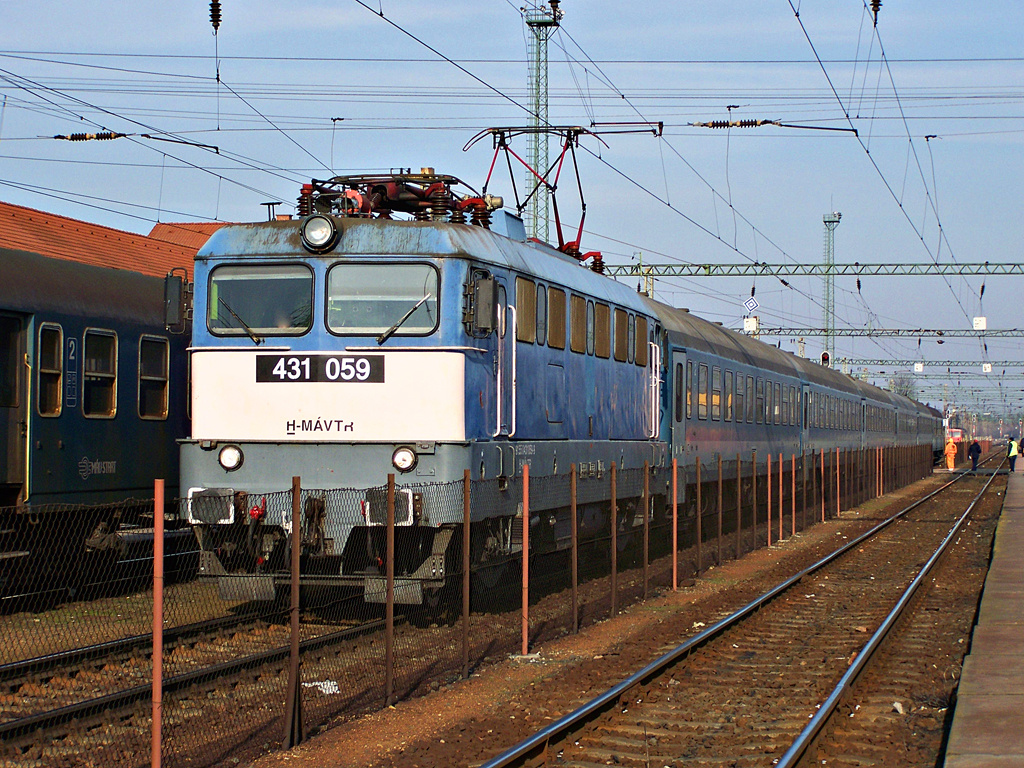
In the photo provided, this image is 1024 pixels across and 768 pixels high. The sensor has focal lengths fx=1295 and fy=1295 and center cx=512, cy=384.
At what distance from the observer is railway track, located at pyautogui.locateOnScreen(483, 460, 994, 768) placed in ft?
26.6

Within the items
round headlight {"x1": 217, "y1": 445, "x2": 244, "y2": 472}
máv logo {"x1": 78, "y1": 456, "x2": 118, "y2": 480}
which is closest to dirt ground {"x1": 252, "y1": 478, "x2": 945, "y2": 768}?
round headlight {"x1": 217, "y1": 445, "x2": 244, "y2": 472}

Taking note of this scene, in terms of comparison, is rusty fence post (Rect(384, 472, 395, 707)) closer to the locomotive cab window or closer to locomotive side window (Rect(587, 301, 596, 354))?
the locomotive cab window

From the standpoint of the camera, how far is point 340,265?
12.1m

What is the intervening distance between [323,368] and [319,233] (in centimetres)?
126

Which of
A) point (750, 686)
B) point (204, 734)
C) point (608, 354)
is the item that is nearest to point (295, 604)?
point (204, 734)

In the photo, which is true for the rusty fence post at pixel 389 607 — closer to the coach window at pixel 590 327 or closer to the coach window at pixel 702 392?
the coach window at pixel 590 327

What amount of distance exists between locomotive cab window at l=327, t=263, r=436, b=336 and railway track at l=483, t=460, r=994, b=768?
3802 millimetres

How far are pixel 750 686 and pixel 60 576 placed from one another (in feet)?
25.7

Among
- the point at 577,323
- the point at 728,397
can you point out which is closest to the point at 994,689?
the point at 577,323

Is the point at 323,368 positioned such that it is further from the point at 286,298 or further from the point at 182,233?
the point at 182,233

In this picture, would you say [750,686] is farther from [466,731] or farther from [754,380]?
[754,380]

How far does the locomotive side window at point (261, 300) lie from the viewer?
39.7ft

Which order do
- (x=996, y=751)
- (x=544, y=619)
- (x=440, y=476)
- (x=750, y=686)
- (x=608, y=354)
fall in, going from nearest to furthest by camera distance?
(x=996, y=751) → (x=750, y=686) → (x=440, y=476) → (x=544, y=619) → (x=608, y=354)

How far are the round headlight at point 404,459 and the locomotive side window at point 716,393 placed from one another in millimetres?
12005
